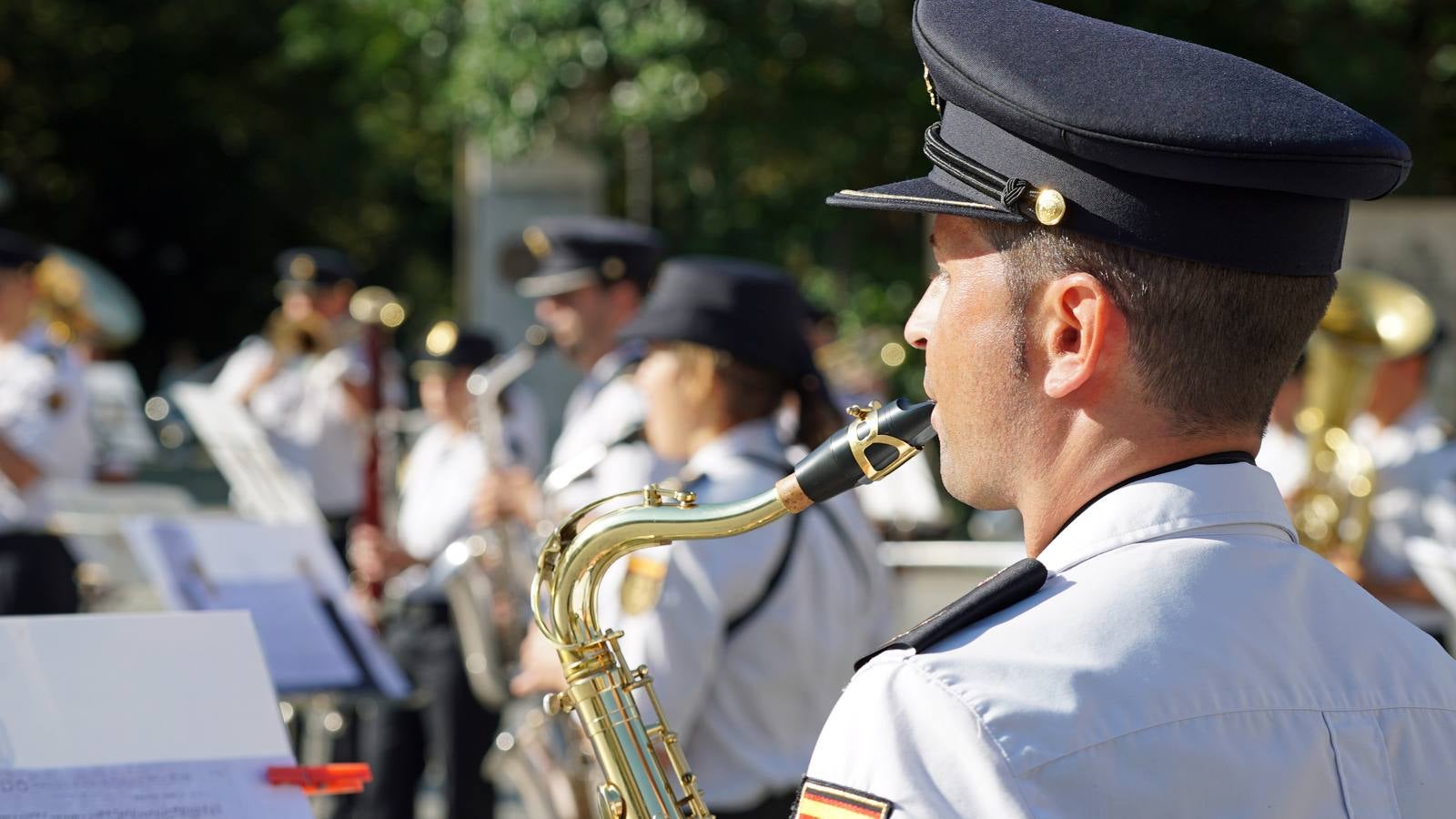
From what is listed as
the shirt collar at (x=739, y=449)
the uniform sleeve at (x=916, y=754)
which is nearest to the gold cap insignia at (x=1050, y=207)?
the uniform sleeve at (x=916, y=754)

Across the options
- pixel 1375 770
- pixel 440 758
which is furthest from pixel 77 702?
pixel 440 758

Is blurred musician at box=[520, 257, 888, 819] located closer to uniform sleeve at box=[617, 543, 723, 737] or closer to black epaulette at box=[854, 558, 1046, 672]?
uniform sleeve at box=[617, 543, 723, 737]

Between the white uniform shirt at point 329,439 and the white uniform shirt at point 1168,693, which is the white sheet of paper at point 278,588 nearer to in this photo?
the white uniform shirt at point 1168,693

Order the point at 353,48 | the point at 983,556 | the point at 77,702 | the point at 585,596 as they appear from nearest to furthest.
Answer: the point at 77,702 → the point at 585,596 → the point at 983,556 → the point at 353,48

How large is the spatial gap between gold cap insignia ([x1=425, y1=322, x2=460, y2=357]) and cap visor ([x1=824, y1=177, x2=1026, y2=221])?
596 cm

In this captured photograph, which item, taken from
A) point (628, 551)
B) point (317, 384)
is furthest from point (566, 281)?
point (628, 551)

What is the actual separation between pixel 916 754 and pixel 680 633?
2204mm

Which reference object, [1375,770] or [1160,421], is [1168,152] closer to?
[1160,421]

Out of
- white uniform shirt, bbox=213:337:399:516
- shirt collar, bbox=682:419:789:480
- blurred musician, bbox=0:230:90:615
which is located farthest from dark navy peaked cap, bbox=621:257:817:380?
white uniform shirt, bbox=213:337:399:516

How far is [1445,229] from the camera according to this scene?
9.09m

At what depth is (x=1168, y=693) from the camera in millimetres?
1373

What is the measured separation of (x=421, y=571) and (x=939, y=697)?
557 centimetres

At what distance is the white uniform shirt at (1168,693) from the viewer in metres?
1.33

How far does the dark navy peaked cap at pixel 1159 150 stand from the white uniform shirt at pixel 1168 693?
8.9 inches
